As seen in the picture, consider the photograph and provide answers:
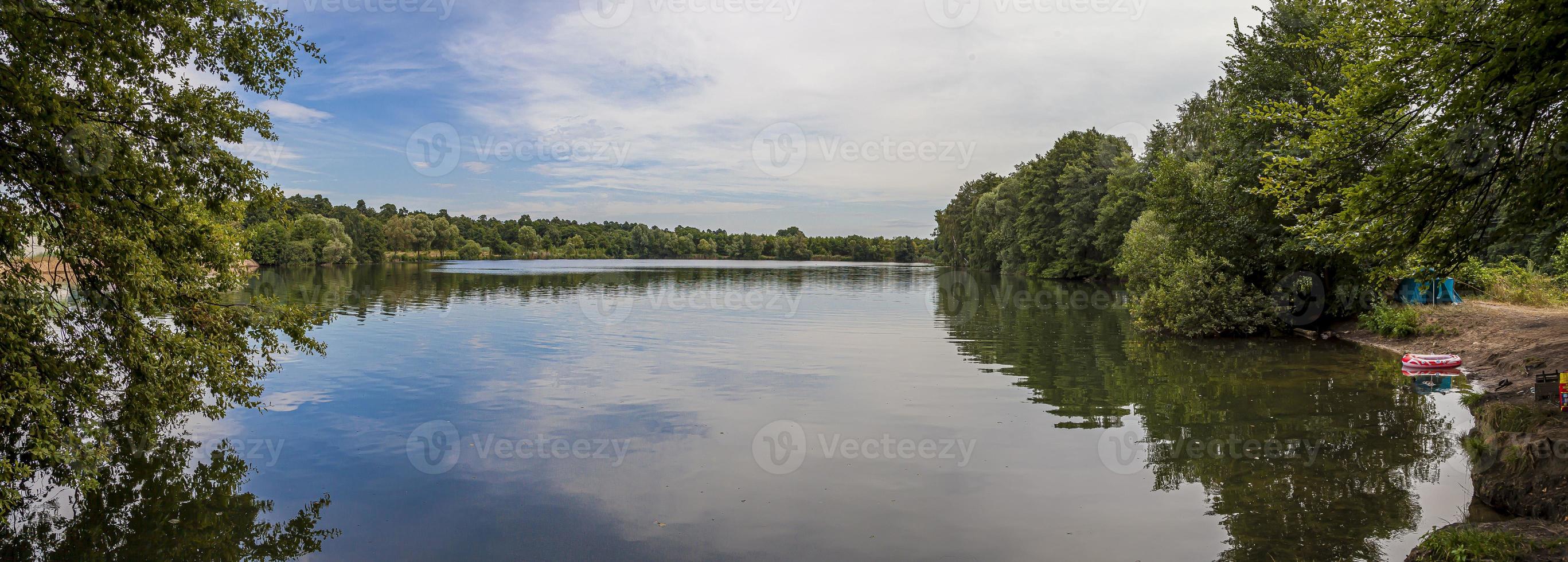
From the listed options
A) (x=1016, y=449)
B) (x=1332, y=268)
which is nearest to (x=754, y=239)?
(x=1332, y=268)

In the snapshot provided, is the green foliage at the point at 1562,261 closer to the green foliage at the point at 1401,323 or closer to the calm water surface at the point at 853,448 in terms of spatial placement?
the green foliage at the point at 1401,323

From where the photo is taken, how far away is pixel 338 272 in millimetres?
83375

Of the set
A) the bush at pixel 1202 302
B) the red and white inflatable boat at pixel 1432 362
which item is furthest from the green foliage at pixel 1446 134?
the bush at pixel 1202 302

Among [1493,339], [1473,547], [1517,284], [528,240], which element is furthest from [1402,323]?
[528,240]

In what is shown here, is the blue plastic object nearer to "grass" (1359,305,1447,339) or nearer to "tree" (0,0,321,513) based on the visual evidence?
"grass" (1359,305,1447,339)

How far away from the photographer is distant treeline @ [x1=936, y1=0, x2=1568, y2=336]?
925 centimetres

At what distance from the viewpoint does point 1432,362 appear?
58.5ft

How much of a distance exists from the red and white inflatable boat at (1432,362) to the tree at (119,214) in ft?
73.8

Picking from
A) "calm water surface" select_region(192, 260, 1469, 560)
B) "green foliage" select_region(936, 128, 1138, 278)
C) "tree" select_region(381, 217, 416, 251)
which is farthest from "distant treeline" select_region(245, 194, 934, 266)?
"calm water surface" select_region(192, 260, 1469, 560)

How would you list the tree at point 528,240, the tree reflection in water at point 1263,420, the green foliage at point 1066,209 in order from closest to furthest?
the tree reflection in water at point 1263,420 → the green foliage at point 1066,209 → the tree at point 528,240

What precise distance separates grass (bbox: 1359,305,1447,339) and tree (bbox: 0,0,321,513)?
28.2 metres

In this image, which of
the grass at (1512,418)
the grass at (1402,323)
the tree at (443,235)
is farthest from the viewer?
the tree at (443,235)

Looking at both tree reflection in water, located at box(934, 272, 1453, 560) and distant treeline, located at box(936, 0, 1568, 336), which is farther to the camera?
distant treeline, located at box(936, 0, 1568, 336)

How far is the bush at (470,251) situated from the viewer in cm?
15625
